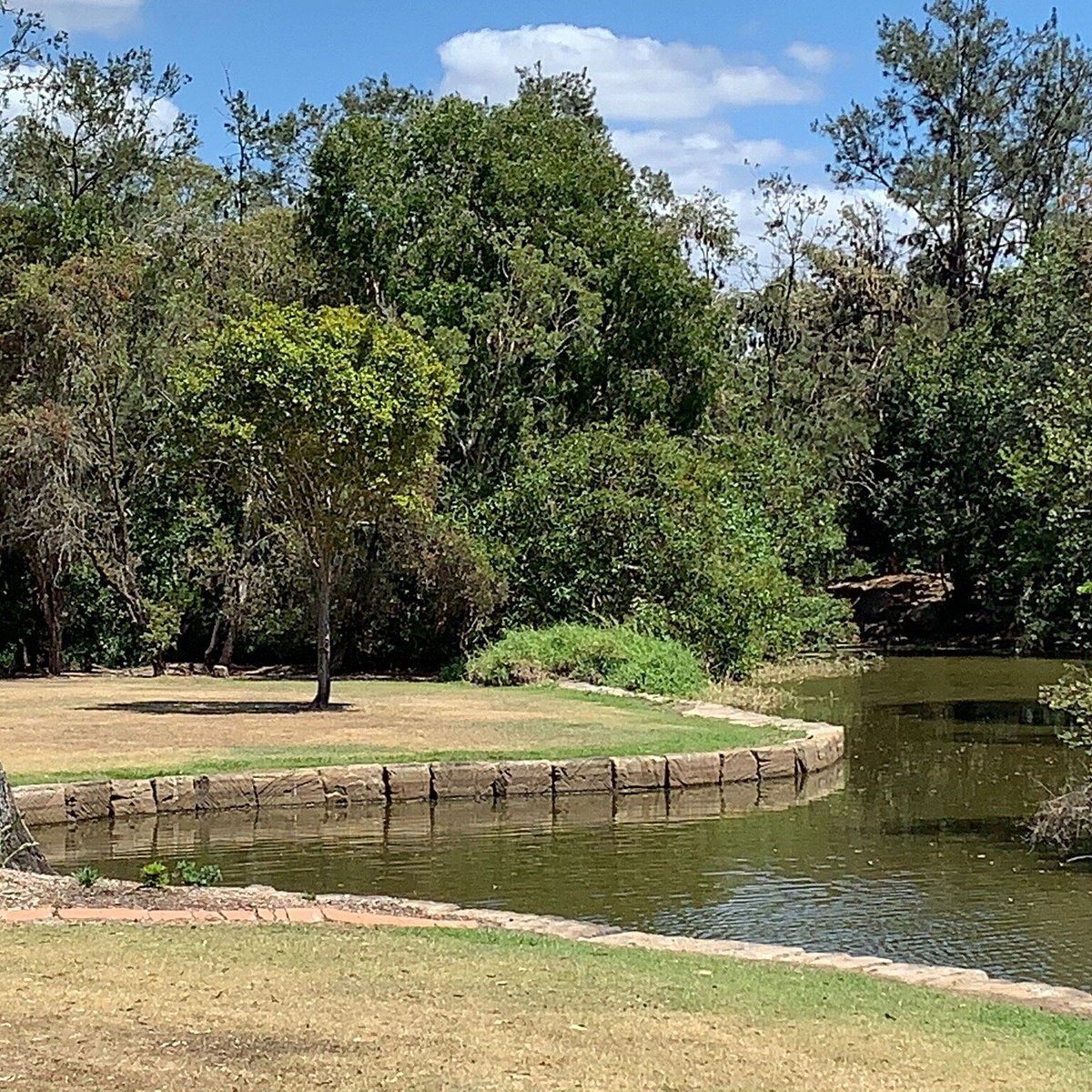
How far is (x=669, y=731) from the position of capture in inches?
743

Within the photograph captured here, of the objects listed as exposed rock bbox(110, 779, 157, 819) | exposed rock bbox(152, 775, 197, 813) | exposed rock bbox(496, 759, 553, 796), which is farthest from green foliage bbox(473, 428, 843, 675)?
exposed rock bbox(110, 779, 157, 819)

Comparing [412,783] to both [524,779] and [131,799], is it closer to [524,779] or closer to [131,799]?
[524,779]

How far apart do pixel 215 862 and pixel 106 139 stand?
2785cm

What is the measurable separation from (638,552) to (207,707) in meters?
9.00

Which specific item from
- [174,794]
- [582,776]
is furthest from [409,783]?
[174,794]

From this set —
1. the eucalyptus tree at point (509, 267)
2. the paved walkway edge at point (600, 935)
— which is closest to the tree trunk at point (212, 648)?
the eucalyptus tree at point (509, 267)

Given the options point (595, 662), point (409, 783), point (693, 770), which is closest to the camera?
point (409, 783)

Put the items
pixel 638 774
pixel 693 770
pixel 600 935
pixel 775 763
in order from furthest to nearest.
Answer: pixel 775 763 → pixel 693 770 → pixel 638 774 → pixel 600 935

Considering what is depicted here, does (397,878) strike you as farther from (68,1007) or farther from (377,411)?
(377,411)

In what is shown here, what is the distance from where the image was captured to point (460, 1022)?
20.3ft

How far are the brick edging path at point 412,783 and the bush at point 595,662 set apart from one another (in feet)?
21.9

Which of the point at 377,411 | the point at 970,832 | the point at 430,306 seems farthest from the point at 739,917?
the point at 430,306

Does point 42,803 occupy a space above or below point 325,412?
below

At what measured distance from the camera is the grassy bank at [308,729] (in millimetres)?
16438
